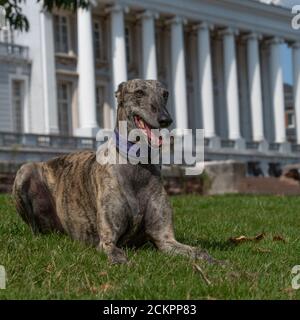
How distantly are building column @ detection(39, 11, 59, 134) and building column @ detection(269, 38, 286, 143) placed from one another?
73.1ft

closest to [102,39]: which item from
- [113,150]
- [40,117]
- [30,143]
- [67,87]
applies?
[67,87]

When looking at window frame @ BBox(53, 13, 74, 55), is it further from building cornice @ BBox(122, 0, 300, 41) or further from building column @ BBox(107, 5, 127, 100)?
building cornice @ BBox(122, 0, 300, 41)

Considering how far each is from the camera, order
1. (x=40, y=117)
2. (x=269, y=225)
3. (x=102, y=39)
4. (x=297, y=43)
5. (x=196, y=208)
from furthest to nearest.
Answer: (x=297, y=43)
(x=102, y=39)
(x=40, y=117)
(x=196, y=208)
(x=269, y=225)

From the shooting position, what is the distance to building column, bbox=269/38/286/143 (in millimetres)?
64375

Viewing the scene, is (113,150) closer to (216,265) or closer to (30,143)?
(216,265)

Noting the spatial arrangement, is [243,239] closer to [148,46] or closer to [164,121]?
[164,121]

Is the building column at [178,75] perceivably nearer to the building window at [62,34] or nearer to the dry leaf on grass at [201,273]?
the building window at [62,34]

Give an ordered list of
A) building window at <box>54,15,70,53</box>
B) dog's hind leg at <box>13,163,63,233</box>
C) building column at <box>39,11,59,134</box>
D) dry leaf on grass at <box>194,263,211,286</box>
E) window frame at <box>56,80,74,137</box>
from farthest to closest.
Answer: building window at <box>54,15,70,53</box>
window frame at <box>56,80,74,137</box>
building column at <box>39,11,59,134</box>
dog's hind leg at <box>13,163,63,233</box>
dry leaf on grass at <box>194,263,211,286</box>

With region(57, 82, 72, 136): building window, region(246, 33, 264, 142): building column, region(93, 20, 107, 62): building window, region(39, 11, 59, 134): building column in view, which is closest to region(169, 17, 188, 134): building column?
region(93, 20, 107, 62): building window

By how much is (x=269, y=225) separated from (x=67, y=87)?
1651 inches

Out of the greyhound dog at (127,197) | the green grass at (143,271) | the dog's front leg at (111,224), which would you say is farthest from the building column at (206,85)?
the dog's front leg at (111,224)
